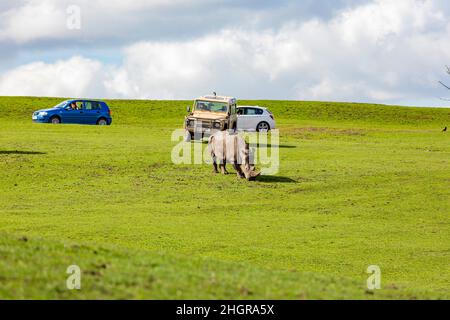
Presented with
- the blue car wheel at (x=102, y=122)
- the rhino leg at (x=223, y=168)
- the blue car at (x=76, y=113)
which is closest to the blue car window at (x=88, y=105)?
Answer: the blue car at (x=76, y=113)

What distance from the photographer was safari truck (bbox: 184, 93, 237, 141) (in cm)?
4891

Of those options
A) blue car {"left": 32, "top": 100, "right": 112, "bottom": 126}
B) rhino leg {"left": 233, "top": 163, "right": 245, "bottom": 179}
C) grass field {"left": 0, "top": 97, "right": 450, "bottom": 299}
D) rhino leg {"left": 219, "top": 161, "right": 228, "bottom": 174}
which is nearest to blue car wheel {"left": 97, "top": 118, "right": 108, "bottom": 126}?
blue car {"left": 32, "top": 100, "right": 112, "bottom": 126}

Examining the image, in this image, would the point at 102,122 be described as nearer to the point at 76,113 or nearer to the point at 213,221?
the point at 76,113

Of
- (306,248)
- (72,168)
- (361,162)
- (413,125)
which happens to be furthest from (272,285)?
(413,125)

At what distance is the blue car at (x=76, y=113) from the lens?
6731 centimetres

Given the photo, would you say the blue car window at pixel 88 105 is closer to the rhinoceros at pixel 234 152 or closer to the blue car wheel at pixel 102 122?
the blue car wheel at pixel 102 122

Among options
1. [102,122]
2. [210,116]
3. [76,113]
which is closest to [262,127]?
[102,122]

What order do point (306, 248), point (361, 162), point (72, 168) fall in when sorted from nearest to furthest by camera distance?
1. point (306, 248)
2. point (72, 168)
3. point (361, 162)

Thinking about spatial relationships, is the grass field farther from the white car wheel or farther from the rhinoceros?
the white car wheel

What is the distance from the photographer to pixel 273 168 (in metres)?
42.8

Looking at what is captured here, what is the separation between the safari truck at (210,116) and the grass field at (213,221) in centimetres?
216

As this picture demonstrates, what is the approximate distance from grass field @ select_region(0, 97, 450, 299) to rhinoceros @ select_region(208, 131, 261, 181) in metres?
0.62
